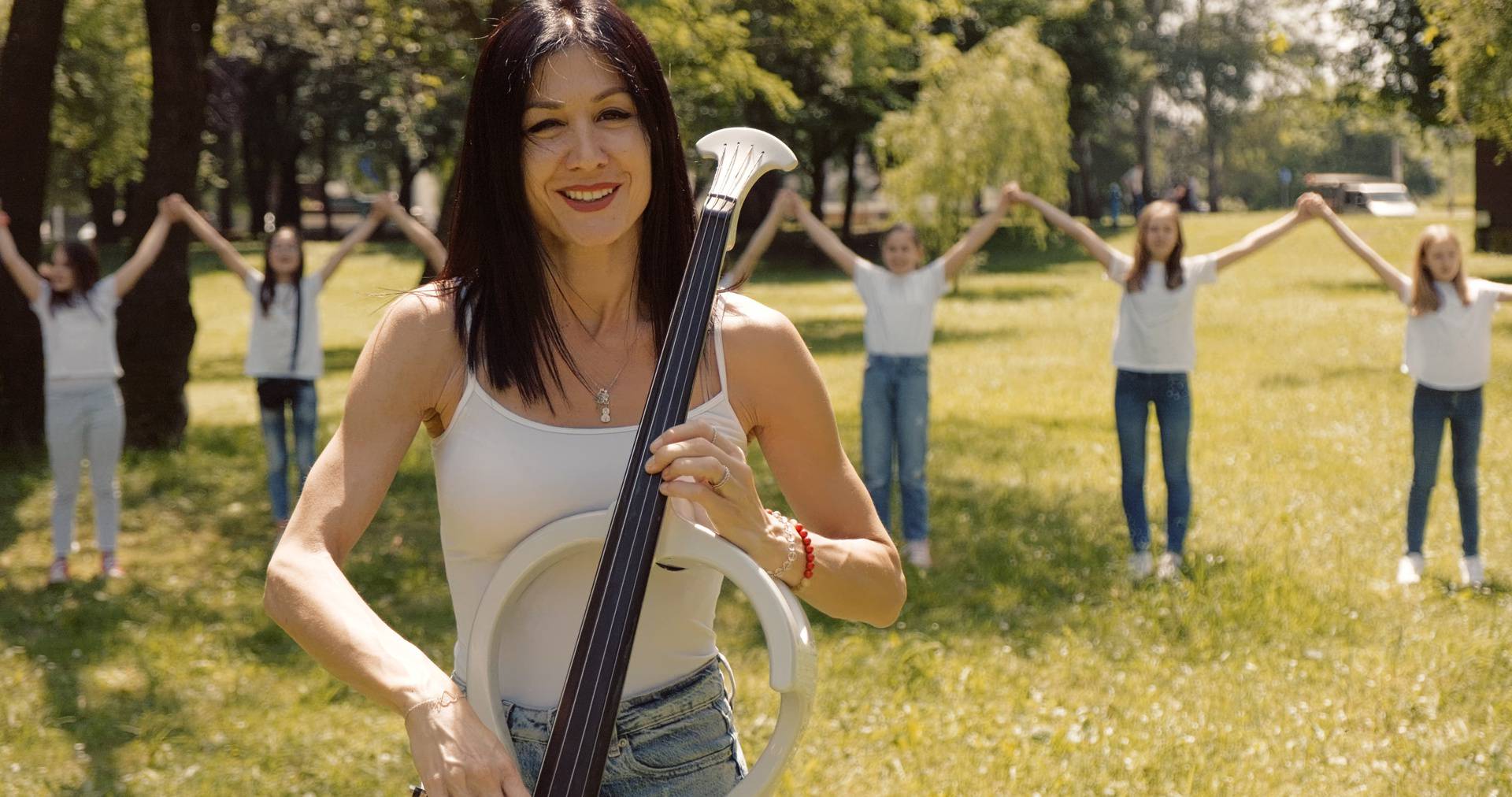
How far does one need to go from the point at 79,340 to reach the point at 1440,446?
24.3 feet

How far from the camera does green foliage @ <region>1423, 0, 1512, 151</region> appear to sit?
25.8ft

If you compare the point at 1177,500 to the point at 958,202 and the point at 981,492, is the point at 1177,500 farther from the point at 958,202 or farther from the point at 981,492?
the point at 958,202

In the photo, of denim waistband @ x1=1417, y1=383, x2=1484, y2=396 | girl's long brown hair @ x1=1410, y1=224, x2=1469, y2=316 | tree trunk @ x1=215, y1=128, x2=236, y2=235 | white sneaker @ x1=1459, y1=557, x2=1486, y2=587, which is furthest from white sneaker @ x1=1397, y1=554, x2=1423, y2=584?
tree trunk @ x1=215, y1=128, x2=236, y2=235

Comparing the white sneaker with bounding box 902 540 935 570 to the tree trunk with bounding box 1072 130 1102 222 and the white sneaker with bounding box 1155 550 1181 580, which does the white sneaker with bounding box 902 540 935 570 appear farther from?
the tree trunk with bounding box 1072 130 1102 222

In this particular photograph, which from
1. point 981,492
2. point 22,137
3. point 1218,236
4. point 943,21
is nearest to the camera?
point 981,492

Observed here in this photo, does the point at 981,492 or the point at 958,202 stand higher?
the point at 958,202

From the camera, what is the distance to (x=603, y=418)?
6.46 feet

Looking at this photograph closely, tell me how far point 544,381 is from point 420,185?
9978 cm

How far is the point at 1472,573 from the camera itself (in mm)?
8047

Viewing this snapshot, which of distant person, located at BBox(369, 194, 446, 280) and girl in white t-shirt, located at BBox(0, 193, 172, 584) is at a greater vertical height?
distant person, located at BBox(369, 194, 446, 280)

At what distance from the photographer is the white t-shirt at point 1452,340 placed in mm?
7957

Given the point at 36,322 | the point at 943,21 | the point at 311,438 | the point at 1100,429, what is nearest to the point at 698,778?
the point at 311,438

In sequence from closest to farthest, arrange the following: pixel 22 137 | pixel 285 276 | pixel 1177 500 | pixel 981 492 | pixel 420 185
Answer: pixel 1177 500, pixel 285 276, pixel 981 492, pixel 22 137, pixel 420 185

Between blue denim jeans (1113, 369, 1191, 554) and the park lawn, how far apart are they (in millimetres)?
290
